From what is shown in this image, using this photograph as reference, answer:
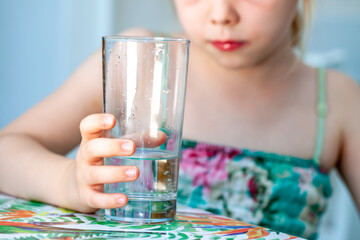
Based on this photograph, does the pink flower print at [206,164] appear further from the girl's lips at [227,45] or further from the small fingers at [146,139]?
the small fingers at [146,139]

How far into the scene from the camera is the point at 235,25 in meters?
0.92

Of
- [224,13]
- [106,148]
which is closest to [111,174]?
[106,148]

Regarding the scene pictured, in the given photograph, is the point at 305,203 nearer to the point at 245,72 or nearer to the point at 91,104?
the point at 245,72

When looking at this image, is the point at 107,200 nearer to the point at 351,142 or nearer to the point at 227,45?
the point at 227,45

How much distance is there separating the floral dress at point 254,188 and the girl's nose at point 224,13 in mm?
307

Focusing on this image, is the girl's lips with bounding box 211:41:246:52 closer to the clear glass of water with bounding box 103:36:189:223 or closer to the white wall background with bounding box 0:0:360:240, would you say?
the clear glass of water with bounding box 103:36:189:223

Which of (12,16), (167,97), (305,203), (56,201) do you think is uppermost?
(12,16)

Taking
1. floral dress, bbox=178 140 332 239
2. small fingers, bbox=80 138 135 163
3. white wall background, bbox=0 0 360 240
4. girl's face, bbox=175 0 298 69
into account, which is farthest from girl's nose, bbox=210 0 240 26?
white wall background, bbox=0 0 360 240

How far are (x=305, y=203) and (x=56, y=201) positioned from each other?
23.9 inches

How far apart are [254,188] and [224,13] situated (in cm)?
38

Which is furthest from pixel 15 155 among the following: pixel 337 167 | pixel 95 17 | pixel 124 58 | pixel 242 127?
pixel 95 17

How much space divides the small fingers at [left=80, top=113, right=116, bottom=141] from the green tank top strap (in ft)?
2.37

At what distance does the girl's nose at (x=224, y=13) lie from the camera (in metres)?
0.90

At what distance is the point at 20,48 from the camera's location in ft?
6.42
